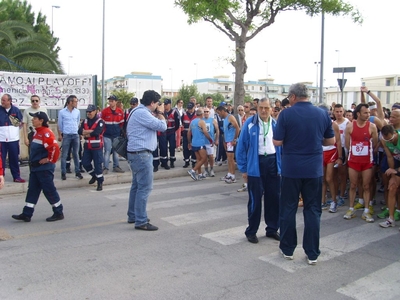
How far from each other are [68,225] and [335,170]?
503cm

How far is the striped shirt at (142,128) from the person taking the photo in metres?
6.30

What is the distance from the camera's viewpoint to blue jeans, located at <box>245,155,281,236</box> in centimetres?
580

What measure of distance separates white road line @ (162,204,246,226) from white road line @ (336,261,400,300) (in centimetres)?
294

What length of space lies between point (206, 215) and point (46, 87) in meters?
8.00

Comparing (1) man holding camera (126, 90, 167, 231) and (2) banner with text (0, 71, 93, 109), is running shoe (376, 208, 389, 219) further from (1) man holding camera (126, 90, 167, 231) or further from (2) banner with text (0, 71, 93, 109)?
(2) banner with text (0, 71, 93, 109)

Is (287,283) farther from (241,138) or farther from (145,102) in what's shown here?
(145,102)

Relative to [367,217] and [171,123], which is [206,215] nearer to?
[367,217]

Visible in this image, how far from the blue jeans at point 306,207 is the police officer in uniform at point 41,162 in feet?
12.2

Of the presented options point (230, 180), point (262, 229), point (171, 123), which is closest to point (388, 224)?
point (262, 229)

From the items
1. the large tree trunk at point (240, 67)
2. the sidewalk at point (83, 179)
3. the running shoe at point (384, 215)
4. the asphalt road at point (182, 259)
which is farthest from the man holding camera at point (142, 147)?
the large tree trunk at point (240, 67)

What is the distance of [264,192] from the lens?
235 inches

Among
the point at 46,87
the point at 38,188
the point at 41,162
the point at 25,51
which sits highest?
the point at 25,51

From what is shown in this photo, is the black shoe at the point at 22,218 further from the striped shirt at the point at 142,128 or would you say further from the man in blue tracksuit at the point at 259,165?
the man in blue tracksuit at the point at 259,165

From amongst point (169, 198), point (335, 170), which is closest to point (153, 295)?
point (169, 198)
